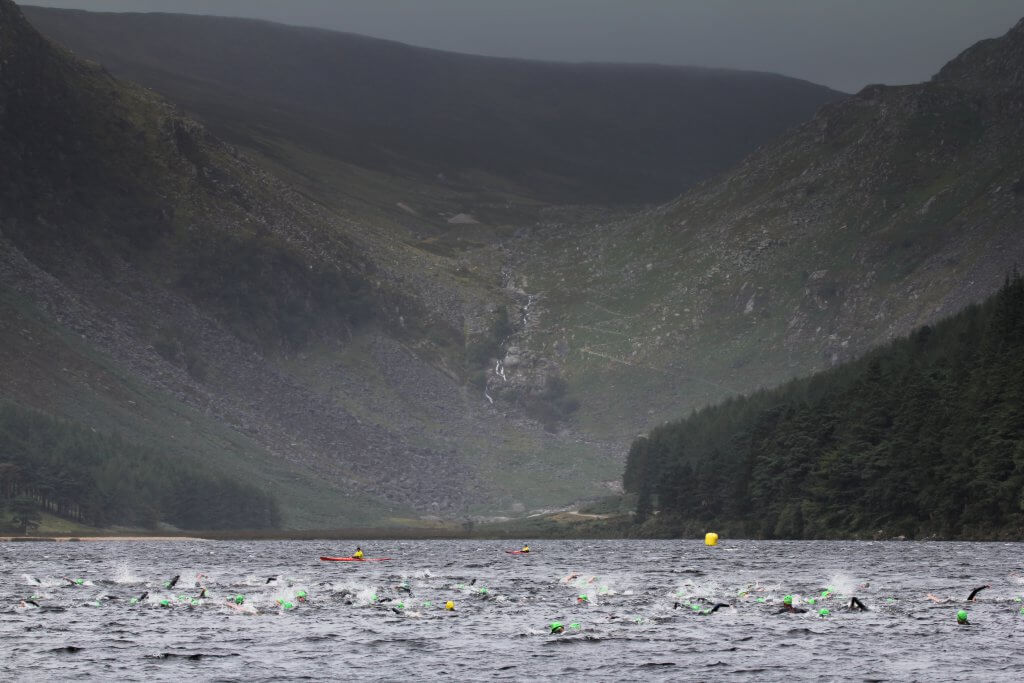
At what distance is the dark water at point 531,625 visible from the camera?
217ft

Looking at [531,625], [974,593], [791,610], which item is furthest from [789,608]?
[531,625]

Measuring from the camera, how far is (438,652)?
237 feet

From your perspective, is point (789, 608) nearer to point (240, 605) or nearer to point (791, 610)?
point (791, 610)

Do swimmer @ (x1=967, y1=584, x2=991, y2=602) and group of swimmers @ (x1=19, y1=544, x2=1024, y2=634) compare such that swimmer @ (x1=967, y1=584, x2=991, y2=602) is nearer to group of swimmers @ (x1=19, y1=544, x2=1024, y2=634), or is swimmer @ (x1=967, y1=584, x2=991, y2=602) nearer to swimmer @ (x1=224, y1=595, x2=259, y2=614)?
group of swimmers @ (x1=19, y1=544, x2=1024, y2=634)

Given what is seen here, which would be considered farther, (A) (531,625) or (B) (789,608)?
(B) (789,608)

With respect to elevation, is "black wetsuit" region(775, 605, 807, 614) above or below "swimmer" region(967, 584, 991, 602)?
below

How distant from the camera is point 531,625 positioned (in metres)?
84.0

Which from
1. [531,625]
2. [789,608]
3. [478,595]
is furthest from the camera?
[478,595]

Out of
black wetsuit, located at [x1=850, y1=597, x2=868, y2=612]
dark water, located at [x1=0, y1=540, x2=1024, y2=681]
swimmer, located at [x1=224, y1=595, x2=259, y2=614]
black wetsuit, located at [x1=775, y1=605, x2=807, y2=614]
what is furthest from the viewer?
swimmer, located at [x1=224, y1=595, x2=259, y2=614]

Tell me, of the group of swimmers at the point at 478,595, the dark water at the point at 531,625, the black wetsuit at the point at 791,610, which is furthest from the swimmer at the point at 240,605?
the black wetsuit at the point at 791,610

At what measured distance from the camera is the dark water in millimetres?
66250

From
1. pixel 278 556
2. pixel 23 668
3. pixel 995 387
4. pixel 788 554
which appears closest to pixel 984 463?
pixel 995 387

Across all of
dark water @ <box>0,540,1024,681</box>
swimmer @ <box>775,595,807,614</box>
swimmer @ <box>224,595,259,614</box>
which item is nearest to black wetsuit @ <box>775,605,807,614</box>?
swimmer @ <box>775,595,807,614</box>

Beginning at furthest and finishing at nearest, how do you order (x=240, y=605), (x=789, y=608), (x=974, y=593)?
(x=240, y=605) → (x=974, y=593) → (x=789, y=608)
